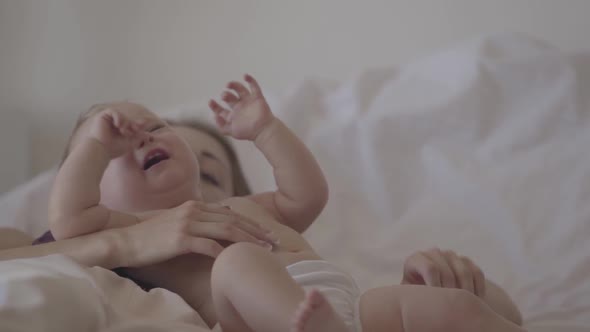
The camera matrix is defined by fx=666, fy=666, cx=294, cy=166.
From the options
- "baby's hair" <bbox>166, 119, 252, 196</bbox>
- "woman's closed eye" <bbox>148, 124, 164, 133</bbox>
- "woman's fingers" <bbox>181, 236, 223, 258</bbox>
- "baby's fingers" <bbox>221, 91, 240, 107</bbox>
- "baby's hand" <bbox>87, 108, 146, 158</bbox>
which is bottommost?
"baby's hair" <bbox>166, 119, 252, 196</bbox>

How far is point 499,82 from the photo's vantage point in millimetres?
1291

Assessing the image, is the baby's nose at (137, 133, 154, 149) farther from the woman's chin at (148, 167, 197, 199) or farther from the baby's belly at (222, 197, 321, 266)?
the baby's belly at (222, 197, 321, 266)

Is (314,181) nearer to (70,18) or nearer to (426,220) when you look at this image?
(426,220)

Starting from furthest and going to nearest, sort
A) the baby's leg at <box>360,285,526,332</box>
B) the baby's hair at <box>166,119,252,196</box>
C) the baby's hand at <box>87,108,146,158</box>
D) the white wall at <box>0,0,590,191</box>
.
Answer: the white wall at <box>0,0,590,191</box> → the baby's hair at <box>166,119,252,196</box> → the baby's hand at <box>87,108,146,158</box> → the baby's leg at <box>360,285,526,332</box>

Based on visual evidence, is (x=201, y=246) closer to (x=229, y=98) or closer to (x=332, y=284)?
(x=332, y=284)

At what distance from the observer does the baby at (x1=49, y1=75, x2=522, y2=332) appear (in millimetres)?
650

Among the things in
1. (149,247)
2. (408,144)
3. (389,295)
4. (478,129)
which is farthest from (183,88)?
(389,295)

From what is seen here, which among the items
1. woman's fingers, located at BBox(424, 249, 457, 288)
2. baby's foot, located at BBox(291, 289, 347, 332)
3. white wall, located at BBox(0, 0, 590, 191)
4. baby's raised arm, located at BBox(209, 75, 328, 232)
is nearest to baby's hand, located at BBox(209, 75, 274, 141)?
baby's raised arm, located at BBox(209, 75, 328, 232)

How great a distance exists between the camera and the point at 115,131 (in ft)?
3.08

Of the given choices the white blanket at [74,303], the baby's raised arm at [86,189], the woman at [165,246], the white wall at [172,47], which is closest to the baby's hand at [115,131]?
the baby's raised arm at [86,189]

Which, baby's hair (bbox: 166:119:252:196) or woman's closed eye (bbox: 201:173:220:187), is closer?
woman's closed eye (bbox: 201:173:220:187)

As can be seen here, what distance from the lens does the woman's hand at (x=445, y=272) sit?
84cm

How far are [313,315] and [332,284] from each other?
194 mm

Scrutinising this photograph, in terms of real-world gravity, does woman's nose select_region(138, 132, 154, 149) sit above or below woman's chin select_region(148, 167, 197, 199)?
above
